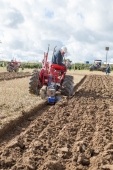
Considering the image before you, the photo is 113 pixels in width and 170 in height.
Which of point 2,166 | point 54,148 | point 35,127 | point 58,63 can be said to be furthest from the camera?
point 58,63

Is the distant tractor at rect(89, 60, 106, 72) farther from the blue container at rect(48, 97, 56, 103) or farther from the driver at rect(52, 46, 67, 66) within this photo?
the blue container at rect(48, 97, 56, 103)

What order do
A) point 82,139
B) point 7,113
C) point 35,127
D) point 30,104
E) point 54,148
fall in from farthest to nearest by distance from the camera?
point 30,104
point 7,113
point 35,127
point 82,139
point 54,148

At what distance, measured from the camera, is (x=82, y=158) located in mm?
4957

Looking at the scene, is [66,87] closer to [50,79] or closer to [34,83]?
[50,79]

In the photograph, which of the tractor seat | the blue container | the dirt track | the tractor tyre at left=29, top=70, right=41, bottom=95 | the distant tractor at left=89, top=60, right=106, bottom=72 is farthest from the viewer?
the distant tractor at left=89, top=60, right=106, bottom=72

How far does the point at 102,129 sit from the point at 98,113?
2.06m

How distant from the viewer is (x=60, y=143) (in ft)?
18.8

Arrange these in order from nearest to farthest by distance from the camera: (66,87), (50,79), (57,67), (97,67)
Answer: (50,79) → (66,87) → (57,67) → (97,67)

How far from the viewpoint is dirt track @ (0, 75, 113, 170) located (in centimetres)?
468

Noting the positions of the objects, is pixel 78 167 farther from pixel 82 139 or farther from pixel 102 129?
pixel 102 129

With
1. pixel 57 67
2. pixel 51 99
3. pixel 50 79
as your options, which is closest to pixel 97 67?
pixel 57 67

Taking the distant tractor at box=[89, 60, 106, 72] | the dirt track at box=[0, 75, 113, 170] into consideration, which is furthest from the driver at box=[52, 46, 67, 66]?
the distant tractor at box=[89, 60, 106, 72]

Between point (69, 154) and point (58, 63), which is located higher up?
point (58, 63)

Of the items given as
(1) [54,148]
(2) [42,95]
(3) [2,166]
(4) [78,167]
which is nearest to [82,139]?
(1) [54,148]
